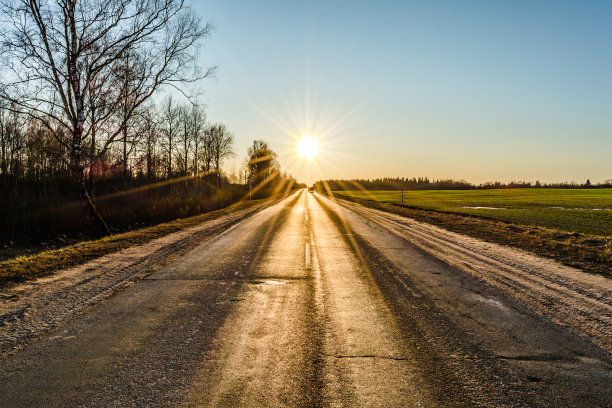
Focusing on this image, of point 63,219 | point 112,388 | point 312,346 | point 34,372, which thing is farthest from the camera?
point 63,219

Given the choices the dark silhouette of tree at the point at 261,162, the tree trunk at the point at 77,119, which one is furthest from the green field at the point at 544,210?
the dark silhouette of tree at the point at 261,162

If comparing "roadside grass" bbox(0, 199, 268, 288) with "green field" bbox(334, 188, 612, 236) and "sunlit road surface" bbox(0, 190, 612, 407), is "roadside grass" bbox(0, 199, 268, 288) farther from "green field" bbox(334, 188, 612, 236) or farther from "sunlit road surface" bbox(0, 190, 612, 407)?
"green field" bbox(334, 188, 612, 236)

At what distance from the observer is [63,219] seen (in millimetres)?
15391

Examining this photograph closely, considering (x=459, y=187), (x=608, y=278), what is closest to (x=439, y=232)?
(x=608, y=278)

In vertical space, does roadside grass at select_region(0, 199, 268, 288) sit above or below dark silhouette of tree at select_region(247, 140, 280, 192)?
below

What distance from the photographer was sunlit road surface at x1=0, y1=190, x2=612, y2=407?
2.91m

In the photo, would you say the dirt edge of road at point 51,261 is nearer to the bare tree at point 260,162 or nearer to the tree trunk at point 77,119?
the tree trunk at point 77,119

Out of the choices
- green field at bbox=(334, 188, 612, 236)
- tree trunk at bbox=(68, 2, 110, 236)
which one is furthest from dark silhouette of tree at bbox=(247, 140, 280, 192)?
tree trunk at bbox=(68, 2, 110, 236)

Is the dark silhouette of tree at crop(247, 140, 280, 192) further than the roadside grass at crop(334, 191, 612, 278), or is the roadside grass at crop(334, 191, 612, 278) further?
the dark silhouette of tree at crop(247, 140, 280, 192)

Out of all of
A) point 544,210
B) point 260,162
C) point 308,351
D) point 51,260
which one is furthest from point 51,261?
point 260,162

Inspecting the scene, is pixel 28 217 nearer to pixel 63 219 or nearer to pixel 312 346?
pixel 63 219

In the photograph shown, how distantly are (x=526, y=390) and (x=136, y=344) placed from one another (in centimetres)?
389

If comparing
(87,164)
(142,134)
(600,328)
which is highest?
(142,134)

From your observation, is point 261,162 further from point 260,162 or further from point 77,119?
point 77,119
